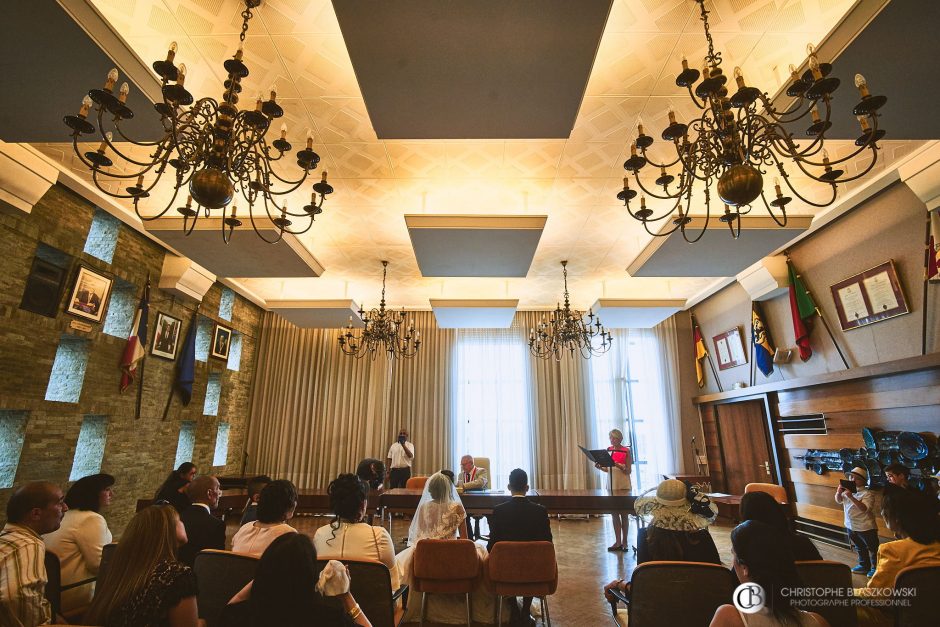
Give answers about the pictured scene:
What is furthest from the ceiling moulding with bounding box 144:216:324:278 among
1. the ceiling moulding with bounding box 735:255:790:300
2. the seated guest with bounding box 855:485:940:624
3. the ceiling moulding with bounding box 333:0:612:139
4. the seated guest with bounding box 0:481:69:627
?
→ the ceiling moulding with bounding box 735:255:790:300

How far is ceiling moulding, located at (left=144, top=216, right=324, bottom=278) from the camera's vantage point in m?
4.75

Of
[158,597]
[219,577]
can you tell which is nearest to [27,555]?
[219,577]

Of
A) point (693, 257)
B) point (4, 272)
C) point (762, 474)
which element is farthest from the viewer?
point (762, 474)

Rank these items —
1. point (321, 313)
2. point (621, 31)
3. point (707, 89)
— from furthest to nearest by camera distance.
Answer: point (321, 313) < point (621, 31) < point (707, 89)

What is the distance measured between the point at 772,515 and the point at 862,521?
3.28 metres

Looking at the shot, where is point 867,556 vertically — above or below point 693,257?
below

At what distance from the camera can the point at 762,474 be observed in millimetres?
7203

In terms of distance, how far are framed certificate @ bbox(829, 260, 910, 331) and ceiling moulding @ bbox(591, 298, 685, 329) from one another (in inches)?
90.2

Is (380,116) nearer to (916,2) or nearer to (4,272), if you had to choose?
(916,2)

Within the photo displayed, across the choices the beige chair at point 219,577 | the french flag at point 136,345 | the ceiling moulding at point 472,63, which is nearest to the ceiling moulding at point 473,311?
the french flag at point 136,345

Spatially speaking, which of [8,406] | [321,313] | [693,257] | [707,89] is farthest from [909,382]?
[8,406]

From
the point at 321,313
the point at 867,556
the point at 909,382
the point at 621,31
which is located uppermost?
the point at 621,31

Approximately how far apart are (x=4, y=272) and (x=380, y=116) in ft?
13.7

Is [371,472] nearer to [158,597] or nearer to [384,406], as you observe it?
[384,406]
